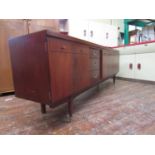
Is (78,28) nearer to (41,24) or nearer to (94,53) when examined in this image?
(41,24)

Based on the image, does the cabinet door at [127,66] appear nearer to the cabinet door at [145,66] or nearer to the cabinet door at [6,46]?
A: the cabinet door at [145,66]

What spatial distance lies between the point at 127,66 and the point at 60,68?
218 cm

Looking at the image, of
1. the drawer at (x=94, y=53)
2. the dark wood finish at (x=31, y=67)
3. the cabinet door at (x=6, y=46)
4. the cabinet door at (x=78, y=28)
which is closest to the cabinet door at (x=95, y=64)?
the drawer at (x=94, y=53)

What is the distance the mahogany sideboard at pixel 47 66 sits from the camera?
0.78m

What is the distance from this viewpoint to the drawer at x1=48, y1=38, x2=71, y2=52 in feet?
2.54

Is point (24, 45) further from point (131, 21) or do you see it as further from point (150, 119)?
point (131, 21)

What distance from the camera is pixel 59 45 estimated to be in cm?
85

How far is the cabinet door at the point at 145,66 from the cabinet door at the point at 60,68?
189 cm

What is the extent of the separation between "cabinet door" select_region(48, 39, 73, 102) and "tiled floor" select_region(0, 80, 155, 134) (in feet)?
0.83

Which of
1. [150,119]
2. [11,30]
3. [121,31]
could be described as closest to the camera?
[150,119]

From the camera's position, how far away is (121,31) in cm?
404

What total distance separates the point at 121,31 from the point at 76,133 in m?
3.97

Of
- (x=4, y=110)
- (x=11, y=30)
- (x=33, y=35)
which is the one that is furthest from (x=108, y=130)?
(x=11, y=30)

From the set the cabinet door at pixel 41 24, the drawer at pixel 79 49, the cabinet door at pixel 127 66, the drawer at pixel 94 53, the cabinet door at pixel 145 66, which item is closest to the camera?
the drawer at pixel 79 49
